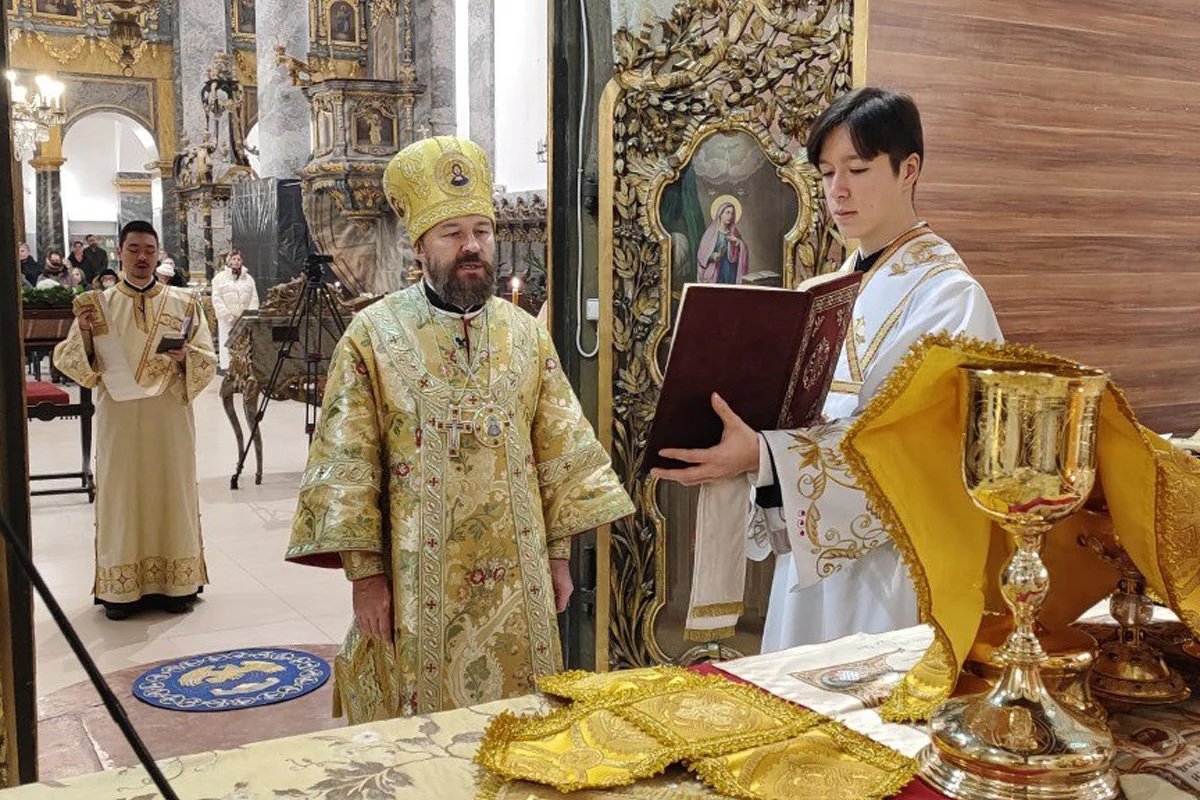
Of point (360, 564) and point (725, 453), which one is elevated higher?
point (725, 453)

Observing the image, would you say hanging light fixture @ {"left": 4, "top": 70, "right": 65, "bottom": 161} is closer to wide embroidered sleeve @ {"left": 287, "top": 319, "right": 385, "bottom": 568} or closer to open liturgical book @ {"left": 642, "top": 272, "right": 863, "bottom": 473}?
wide embroidered sleeve @ {"left": 287, "top": 319, "right": 385, "bottom": 568}

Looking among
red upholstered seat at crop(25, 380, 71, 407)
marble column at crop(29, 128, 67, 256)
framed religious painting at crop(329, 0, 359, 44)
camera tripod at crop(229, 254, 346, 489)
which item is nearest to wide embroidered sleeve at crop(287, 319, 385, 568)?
camera tripod at crop(229, 254, 346, 489)

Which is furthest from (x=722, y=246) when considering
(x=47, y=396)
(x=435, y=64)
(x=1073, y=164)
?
(x=435, y=64)

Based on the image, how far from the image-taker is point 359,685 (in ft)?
8.58

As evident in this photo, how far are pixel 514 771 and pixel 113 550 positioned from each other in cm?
448

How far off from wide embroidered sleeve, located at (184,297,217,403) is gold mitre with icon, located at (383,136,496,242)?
9.08 ft

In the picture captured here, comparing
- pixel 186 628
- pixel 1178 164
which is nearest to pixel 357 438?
pixel 186 628

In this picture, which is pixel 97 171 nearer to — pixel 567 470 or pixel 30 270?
pixel 30 270

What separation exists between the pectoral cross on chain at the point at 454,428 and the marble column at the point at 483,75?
27.4ft

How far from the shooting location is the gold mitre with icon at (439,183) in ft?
8.46

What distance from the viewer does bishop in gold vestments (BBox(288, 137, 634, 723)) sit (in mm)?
2502

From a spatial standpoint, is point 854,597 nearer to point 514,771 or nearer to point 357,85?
point 514,771

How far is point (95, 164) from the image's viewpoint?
26.2m

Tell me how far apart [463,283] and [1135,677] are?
5.50 ft
